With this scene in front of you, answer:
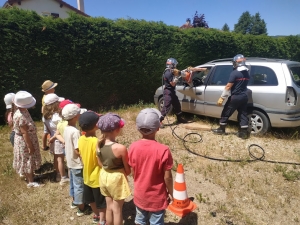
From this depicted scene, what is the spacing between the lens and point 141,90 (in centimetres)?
1018

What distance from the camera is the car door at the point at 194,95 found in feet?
21.7

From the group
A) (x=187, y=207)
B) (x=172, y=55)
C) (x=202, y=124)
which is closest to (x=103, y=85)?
(x=172, y=55)

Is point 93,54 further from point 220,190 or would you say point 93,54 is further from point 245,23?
point 245,23

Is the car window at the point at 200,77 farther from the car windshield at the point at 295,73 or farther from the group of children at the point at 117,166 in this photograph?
the group of children at the point at 117,166

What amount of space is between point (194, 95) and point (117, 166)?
184 inches

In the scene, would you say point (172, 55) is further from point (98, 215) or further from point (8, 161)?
point (98, 215)

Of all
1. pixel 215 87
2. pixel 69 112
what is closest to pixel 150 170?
pixel 69 112

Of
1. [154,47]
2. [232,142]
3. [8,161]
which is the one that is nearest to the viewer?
[8,161]

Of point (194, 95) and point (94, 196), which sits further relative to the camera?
point (194, 95)

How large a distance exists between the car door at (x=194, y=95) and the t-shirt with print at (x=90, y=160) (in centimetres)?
438

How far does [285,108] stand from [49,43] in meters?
6.96

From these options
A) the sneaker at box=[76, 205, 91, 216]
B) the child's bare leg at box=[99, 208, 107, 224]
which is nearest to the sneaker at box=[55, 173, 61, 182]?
the sneaker at box=[76, 205, 91, 216]

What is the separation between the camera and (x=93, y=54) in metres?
8.62

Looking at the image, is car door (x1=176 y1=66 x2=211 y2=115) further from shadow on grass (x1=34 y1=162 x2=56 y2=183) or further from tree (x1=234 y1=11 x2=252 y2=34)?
tree (x1=234 y1=11 x2=252 y2=34)
